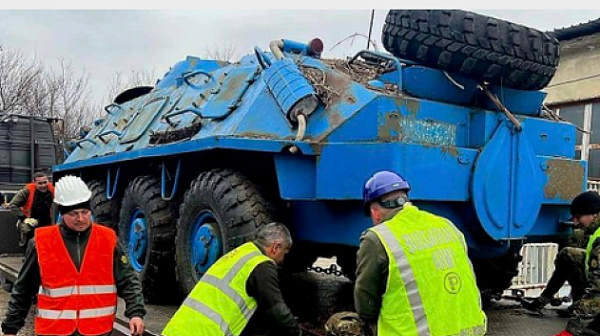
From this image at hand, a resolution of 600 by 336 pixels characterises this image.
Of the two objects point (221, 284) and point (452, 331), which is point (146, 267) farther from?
point (452, 331)

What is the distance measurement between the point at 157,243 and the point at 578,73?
33.3 ft

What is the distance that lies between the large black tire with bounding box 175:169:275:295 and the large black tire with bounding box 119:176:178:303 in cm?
57

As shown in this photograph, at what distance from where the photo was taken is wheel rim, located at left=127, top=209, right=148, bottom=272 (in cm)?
649

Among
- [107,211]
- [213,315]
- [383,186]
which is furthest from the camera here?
[107,211]

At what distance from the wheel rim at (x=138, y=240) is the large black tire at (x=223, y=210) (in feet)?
3.12

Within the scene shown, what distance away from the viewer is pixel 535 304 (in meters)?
5.70

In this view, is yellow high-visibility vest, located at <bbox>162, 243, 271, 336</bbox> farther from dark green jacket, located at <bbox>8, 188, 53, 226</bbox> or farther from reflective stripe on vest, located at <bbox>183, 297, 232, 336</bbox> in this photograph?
dark green jacket, located at <bbox>8, 188, 53, 226</bbox>

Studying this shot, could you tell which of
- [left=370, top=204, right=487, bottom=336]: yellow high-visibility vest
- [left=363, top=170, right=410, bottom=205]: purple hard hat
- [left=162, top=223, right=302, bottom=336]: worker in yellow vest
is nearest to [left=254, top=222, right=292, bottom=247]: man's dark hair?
[left=162, top=223, right=302, bottom=336]: worker in yellow vest

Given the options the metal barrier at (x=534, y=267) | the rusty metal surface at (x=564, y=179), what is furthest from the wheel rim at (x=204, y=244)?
the metal barrier at (x=534, y=267)

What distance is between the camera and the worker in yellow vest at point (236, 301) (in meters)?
3.44

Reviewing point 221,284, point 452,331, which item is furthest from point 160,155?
point 452,331

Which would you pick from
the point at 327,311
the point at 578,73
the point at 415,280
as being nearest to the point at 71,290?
the point at 415,280

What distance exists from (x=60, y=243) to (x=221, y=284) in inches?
34.3

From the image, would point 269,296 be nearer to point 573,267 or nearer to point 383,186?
point 383,186
